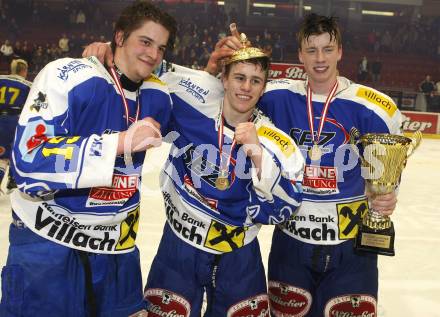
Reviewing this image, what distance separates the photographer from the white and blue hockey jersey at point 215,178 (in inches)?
88.0

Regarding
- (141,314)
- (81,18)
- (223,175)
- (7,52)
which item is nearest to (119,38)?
(223,175)

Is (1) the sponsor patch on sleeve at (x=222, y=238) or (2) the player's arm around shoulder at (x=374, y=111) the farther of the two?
(2) the player's arm around shoulder at (x=374, y=111)

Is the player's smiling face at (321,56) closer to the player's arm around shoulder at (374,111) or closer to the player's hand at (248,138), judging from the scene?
the player's arm around shoulder at (374,111)

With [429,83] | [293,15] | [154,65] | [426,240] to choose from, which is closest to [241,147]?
[154,65]

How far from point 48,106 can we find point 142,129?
373 mm

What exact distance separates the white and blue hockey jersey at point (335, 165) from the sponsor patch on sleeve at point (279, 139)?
28 cm

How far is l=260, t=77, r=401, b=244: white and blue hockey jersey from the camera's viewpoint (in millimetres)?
2527

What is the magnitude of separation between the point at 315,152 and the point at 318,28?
636 mm

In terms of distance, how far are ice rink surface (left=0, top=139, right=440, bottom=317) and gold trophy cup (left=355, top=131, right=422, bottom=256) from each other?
58.2 inches

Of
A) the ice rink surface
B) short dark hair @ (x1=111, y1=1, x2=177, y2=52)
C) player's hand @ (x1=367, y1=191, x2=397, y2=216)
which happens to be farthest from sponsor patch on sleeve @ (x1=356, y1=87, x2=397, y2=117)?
the ice rink surface

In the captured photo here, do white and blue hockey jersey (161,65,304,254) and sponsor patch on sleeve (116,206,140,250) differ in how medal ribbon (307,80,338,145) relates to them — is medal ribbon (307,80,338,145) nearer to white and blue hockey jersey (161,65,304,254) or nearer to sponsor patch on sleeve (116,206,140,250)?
white and blue hockey jersey (161,65,304,254)

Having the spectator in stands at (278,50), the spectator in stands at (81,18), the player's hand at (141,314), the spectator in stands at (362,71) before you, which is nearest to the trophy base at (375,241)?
the player's hand at (141,314)

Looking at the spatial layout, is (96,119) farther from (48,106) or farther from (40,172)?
(40,172)

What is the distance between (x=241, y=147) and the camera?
2.33 metres
